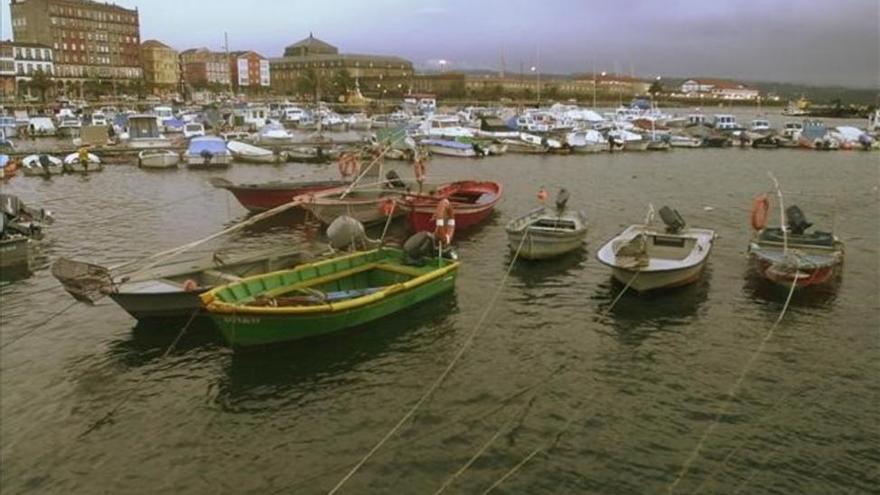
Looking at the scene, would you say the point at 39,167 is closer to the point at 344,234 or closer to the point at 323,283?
the point at 344,234

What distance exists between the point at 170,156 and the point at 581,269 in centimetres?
4143

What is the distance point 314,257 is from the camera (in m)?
22.0

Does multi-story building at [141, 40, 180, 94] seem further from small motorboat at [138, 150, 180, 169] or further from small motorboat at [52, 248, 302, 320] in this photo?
small motorboat at [52, 248, 302, 320]

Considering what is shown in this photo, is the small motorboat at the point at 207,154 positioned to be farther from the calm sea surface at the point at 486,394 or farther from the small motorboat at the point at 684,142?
the small motorboat at the point at 684,142

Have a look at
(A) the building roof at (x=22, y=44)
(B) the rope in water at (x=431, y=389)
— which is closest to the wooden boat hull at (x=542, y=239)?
(B) the rope in water at (x=431, y=389)

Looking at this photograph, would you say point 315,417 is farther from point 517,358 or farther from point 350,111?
point 350,111

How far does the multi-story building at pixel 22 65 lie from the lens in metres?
142

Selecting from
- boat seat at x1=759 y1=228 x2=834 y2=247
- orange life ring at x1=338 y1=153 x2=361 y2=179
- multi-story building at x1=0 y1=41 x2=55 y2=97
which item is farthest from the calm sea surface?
multi-story building at x1=0 y1=41 x2=55 y2=97

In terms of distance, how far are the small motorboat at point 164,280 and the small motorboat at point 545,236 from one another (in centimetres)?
918

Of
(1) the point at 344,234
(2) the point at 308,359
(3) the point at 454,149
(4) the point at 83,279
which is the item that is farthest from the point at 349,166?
(3) the point at 454,149

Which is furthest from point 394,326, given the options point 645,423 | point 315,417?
point 645,423

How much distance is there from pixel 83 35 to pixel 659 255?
179 m

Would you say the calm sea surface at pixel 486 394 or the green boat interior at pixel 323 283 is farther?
the green boat interior at pixel 323 283

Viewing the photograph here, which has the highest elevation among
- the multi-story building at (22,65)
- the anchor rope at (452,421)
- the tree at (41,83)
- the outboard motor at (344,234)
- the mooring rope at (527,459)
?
the multi-story building at (22,65)
